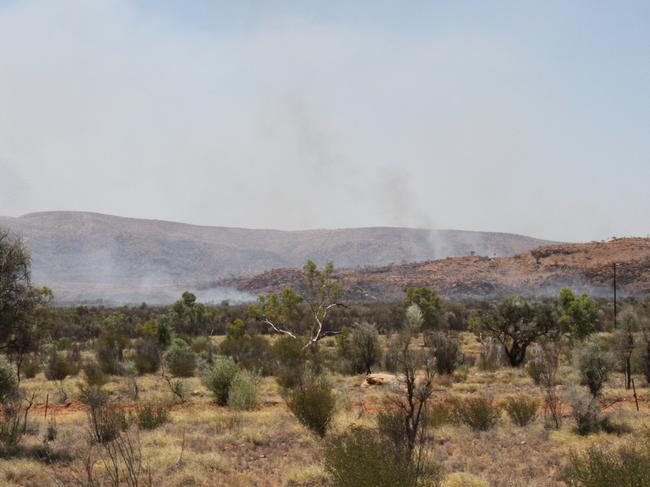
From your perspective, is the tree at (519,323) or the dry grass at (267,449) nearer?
the dry grass at (267,449)

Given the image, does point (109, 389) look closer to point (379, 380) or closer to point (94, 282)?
point (379, 380)

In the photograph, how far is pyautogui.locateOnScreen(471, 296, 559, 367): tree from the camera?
2992cm

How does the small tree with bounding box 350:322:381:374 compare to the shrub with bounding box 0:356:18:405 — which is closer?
the shrub with bounding box 0:356:18:405

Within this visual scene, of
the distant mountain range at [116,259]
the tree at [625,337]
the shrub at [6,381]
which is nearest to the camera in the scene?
the shrub at [6,381]

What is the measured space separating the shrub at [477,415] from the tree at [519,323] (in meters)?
15.6

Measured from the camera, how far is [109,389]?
74.5ft

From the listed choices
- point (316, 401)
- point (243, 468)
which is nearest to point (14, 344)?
point (243, 468)

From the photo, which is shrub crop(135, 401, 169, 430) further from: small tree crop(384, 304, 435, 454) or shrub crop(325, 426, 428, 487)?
shrub crop(325, 426, 428, 487)

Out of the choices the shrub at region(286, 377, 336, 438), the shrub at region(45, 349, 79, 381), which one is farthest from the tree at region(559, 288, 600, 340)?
the shrub at region(45, 349, 79, 381)

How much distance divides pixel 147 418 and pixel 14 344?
12.5ft

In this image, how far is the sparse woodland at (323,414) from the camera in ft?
31.7

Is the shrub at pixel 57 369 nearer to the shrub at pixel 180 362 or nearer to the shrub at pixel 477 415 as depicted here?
the shrub at pixel 180 362

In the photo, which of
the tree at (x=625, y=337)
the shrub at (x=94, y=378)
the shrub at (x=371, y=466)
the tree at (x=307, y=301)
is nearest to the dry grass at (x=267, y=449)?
the tree at (x=625, y=337)

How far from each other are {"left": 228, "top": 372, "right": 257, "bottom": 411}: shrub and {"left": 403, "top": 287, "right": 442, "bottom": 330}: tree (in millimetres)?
32942
